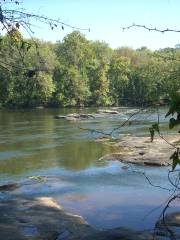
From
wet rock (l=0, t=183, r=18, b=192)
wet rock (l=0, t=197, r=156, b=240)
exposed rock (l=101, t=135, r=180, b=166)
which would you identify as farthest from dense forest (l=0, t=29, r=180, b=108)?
wet rock (l=0, t=197, r=156, b=240)

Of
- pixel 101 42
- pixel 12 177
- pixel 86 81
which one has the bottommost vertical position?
pixel 12 177

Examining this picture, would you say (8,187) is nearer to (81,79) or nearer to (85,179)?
(85,179)

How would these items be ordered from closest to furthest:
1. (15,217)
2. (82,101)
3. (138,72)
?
(15,217)
(82,101)
(138,72)

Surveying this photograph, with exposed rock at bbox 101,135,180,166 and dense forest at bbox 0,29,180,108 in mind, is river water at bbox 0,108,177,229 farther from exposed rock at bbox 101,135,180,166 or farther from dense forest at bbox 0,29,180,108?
dense forest at bbox 0,29,180,108

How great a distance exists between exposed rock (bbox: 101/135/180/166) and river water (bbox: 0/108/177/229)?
75 centimetres

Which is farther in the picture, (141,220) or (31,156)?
(31,156)

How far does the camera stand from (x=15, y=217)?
1388 cm

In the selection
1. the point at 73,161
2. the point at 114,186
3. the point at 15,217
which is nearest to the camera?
the point at 15,217

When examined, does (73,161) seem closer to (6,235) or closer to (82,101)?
(6,235)

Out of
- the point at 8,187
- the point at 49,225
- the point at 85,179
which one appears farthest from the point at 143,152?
the point at 49,225

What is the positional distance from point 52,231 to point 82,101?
77.8 meters

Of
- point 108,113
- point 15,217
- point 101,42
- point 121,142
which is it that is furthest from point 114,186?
point 101,42

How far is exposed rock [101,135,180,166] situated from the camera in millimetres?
24866

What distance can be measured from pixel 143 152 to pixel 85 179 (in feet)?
22.9
